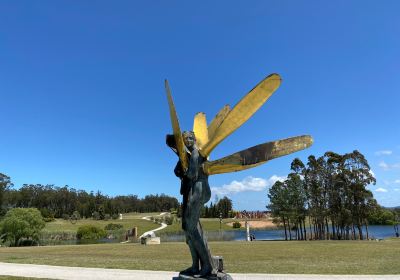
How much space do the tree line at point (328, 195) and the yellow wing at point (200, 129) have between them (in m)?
42.4

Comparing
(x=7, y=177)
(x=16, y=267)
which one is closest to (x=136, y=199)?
(x=7, y=177)

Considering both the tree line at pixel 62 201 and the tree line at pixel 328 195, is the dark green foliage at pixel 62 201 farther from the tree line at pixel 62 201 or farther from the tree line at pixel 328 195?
the tree line at pixel 328 195

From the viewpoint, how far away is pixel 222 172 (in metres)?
7.80

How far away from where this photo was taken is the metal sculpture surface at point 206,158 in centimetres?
725

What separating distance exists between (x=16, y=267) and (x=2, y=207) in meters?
63.8

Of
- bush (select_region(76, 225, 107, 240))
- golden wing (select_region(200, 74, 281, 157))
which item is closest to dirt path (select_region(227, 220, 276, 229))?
bush (select_region(76, 225, 107, 240))

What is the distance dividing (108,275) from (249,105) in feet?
27.1

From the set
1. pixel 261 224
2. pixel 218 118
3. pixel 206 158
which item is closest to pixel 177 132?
pixel 206 158

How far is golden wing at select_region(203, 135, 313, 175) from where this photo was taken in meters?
7.25

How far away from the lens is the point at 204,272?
754 cm

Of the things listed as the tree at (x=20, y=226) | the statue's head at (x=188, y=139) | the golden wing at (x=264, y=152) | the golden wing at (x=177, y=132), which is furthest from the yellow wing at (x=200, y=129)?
the tree at (x=20, y=226)

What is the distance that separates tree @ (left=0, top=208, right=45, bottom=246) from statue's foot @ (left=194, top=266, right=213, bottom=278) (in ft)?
126

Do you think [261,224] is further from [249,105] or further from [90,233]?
[249,105]

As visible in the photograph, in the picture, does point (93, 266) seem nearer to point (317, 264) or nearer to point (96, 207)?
point (317, 264)
